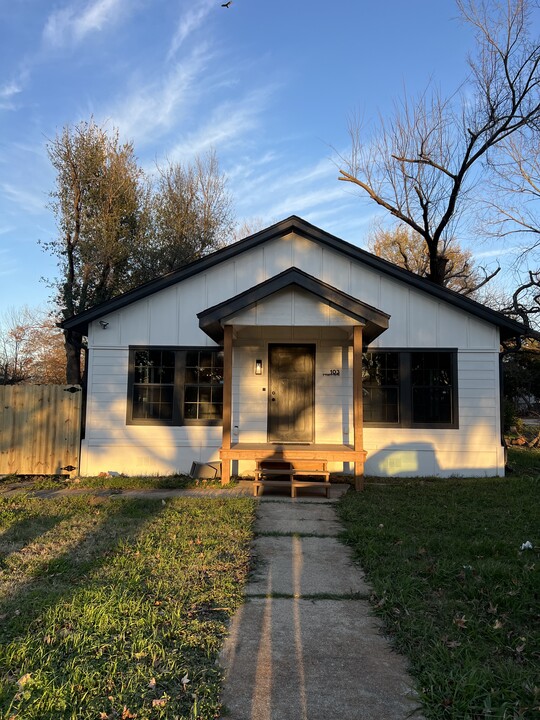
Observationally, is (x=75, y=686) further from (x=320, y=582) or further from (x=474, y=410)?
(x=474, y=410)

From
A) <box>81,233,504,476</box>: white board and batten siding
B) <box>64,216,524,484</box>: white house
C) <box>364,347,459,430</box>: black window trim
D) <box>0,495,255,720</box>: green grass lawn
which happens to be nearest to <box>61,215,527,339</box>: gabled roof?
<box>64,216,524,484</box>: white house

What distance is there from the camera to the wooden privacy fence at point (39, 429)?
32.9 feet

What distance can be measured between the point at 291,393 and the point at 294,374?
0.39 m

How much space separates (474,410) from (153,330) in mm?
6513

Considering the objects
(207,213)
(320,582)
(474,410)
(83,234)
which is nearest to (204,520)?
(320,582)

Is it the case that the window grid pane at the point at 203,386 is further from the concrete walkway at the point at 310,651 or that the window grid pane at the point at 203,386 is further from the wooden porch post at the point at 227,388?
the concrete walkway at the point at 310,651

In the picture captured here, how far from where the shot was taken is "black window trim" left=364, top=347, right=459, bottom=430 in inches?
390

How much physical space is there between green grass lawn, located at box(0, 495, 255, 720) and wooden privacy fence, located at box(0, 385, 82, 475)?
3.79m

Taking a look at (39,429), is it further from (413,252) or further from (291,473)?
(413,252)

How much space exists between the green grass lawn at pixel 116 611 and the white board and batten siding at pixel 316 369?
360 centimetres

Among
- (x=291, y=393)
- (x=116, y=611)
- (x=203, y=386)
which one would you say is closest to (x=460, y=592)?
(x=116, y=611)

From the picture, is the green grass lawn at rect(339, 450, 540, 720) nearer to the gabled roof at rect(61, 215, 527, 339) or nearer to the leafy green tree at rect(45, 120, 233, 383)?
the gabled roof at rect(61, 215, 527, 339)

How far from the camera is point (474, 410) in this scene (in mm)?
9906

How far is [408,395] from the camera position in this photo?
32.8 feet
